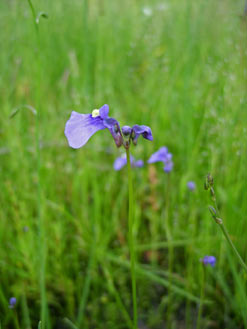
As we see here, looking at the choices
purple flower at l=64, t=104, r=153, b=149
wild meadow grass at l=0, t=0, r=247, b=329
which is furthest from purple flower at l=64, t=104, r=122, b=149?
wild meadow grass at l=0, t=0, r=247, b=329

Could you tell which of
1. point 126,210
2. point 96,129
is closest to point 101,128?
point 96,129

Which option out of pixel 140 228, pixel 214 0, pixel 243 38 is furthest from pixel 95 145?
pixel 214 0

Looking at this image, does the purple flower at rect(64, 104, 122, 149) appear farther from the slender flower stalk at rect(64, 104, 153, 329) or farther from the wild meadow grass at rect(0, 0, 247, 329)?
the wild meadow grass at rect(0, 0, 247, 329)

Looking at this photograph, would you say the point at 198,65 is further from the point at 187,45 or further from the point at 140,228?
the point at 140,228

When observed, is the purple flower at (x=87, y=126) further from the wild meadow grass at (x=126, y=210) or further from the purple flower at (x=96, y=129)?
the wild meadow grass at (x=126, y=210)

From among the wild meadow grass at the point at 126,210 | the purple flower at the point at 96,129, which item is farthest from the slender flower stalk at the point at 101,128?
the wild meadow grass at the point at 126,210

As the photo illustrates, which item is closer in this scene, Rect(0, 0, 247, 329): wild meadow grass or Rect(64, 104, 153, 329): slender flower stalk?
Rect(64, 104, 153, 329): slender flower stalk
